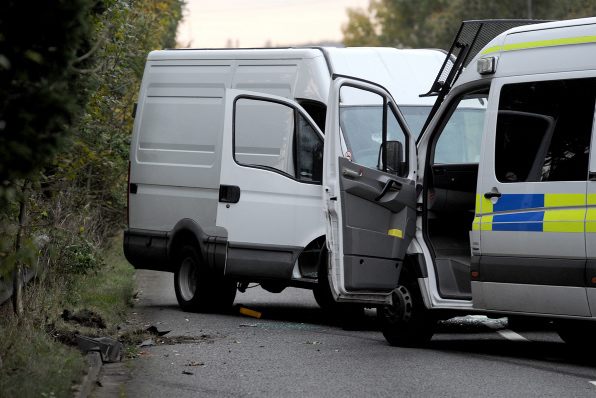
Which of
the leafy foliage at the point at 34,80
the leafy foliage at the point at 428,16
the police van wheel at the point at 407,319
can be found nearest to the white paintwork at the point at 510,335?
the police van wheel at the point at 407,319

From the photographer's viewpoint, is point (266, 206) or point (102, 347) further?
point (266, 206)

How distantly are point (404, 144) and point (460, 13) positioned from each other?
61.9 metres

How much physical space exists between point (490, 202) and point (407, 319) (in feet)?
4.41

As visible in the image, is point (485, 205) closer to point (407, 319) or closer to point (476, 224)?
point (476, 224)

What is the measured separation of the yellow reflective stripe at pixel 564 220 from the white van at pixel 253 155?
2.28m

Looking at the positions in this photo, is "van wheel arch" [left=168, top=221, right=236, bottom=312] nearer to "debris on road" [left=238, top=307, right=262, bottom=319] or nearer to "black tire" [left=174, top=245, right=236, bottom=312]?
"black tire" [left=174, top=245, right=236, bottom=312]

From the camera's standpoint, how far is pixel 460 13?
72.0 m

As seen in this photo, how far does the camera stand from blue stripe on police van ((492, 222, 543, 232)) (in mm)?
9883

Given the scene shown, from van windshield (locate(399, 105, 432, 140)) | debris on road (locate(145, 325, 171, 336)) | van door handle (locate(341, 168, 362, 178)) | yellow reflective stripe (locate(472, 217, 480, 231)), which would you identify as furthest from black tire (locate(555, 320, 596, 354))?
debris on road (locate(145, 325, 171, 336))

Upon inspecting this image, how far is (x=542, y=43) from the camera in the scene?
9938mm

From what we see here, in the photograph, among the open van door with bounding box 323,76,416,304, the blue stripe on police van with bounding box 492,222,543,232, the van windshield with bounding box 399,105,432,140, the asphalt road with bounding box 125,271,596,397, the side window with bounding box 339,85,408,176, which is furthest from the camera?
the van windshield with bounding box 399,105,432,140

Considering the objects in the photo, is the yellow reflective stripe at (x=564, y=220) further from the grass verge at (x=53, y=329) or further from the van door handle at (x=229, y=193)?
the van door handle at (x=229, y=193)

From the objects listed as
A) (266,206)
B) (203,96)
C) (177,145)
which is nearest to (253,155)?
(266,206)

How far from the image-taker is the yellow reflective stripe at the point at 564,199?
9562mm
